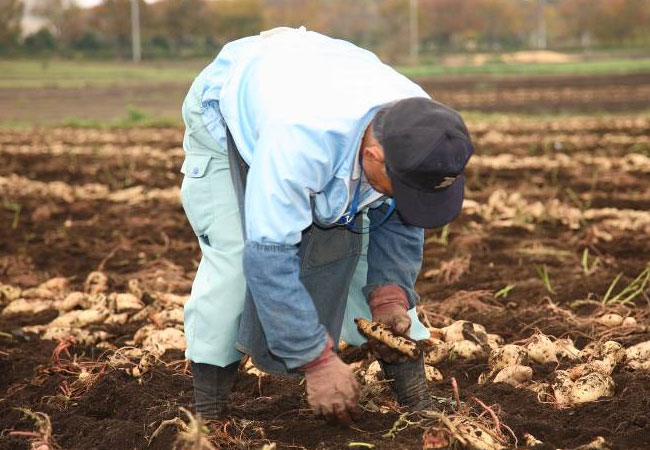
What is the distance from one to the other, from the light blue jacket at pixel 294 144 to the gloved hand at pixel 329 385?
0.15ft

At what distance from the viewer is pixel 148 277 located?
4.85 metres

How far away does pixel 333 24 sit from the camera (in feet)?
184

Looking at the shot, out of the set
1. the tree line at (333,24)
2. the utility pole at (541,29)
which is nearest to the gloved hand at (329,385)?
the tree line at (333,24)

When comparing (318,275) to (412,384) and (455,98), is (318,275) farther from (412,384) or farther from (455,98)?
Result: (455,98)

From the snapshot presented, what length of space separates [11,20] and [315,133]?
40.1 metres

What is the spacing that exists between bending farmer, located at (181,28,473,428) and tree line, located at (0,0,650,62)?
37.4m

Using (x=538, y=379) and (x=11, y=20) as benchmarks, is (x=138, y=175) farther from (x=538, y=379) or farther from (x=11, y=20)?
(x=11, y=20)

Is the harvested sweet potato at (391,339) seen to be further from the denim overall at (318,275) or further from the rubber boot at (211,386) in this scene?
the rubber boot at (211,386)

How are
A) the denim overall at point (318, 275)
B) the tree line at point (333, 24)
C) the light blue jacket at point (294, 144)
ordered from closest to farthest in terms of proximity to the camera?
the light blue jacket at point (294, 144), the denim overall at point (318, 275), the tree line at point (333, 24)

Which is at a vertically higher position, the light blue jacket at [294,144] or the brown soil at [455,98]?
the light blue jacket at [294,144]

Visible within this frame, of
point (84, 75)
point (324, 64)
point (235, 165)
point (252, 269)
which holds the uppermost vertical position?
point (324, 64)

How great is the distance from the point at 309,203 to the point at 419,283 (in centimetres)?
252

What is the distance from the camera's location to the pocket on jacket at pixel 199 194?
2693mm

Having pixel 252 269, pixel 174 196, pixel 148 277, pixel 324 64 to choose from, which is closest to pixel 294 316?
pixel 252 269
